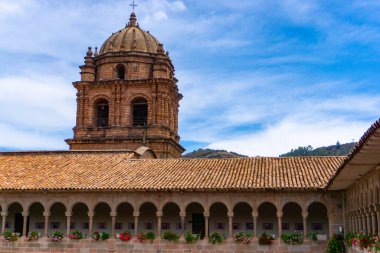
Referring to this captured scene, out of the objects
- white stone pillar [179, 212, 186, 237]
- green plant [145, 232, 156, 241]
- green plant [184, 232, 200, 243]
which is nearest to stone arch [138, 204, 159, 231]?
green plant [145, 232, 156, 241]

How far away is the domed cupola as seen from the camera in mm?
38091

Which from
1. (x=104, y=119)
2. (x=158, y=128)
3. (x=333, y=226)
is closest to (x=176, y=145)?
(x=158, y=128)

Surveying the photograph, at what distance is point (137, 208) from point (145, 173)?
247 cm

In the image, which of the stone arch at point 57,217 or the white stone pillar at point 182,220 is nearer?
the white stone pillar at point 182,220

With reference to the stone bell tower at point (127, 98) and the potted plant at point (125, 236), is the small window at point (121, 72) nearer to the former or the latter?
the stone bell tower at point (127, 98)

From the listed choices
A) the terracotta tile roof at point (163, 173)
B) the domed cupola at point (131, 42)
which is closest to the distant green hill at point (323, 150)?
the domed cupola at point (131, 42)

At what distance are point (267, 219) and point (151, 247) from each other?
5661mm

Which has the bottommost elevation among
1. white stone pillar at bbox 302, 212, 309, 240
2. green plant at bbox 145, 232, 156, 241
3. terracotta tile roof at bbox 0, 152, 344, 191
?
green plant at bbox 145, 232, 156, 241

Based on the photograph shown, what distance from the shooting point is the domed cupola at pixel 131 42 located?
1500 inches

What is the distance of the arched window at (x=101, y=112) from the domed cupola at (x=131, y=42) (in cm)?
370

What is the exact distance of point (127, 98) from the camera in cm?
3691

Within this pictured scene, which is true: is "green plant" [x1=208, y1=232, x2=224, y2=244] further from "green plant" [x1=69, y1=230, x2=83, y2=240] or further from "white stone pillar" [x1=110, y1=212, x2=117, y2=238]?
"green plant" [x1=69, y1=230, x2=83, y2=240]

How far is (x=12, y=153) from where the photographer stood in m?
33.7

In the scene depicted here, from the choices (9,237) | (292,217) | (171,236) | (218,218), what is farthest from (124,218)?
Result: (292,217)
